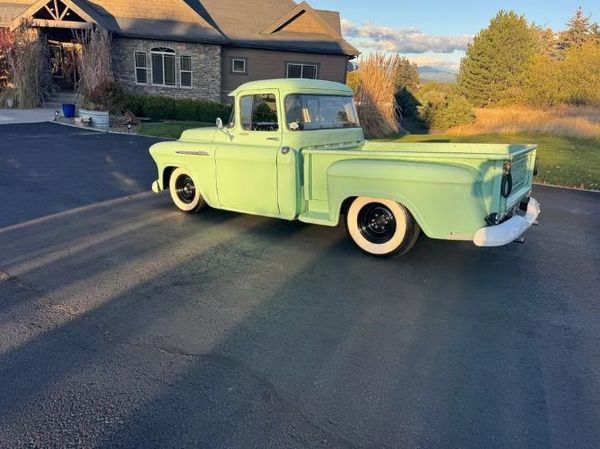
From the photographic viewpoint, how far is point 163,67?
22344 mm

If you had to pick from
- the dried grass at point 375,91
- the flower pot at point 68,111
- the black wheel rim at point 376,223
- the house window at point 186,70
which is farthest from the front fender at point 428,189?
the house window at point 186,70

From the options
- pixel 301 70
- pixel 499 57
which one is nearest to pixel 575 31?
pixel 499 57

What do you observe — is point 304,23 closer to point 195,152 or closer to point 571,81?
point 571,81

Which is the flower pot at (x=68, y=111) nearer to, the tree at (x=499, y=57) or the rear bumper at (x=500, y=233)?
the rear bumper at (x=500, y=233)

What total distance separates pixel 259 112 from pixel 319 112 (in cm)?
78

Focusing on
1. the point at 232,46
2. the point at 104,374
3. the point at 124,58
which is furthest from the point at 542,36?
the point at 104,374

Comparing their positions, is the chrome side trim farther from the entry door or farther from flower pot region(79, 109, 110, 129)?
flower pot region(79, 109, 110, 129)

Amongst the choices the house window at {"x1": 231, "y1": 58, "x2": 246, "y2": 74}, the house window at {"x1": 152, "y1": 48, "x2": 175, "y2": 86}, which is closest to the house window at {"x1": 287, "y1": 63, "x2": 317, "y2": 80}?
the house window at {"x1": 231, "y1": 58, "x2": 246, "y2": 74}

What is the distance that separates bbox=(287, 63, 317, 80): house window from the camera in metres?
24.4

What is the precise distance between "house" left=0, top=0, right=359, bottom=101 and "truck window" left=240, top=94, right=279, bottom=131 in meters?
17.7

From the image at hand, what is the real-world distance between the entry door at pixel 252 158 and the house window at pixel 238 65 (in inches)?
737

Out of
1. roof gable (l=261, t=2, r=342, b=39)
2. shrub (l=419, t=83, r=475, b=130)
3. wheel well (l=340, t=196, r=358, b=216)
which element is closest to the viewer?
wheel well (l=340, t=196, r=358, b=216)

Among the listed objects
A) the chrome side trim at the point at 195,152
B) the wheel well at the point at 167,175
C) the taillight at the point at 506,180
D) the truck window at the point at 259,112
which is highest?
the truck window at the point at 259,112

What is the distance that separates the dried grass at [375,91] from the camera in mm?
17953
